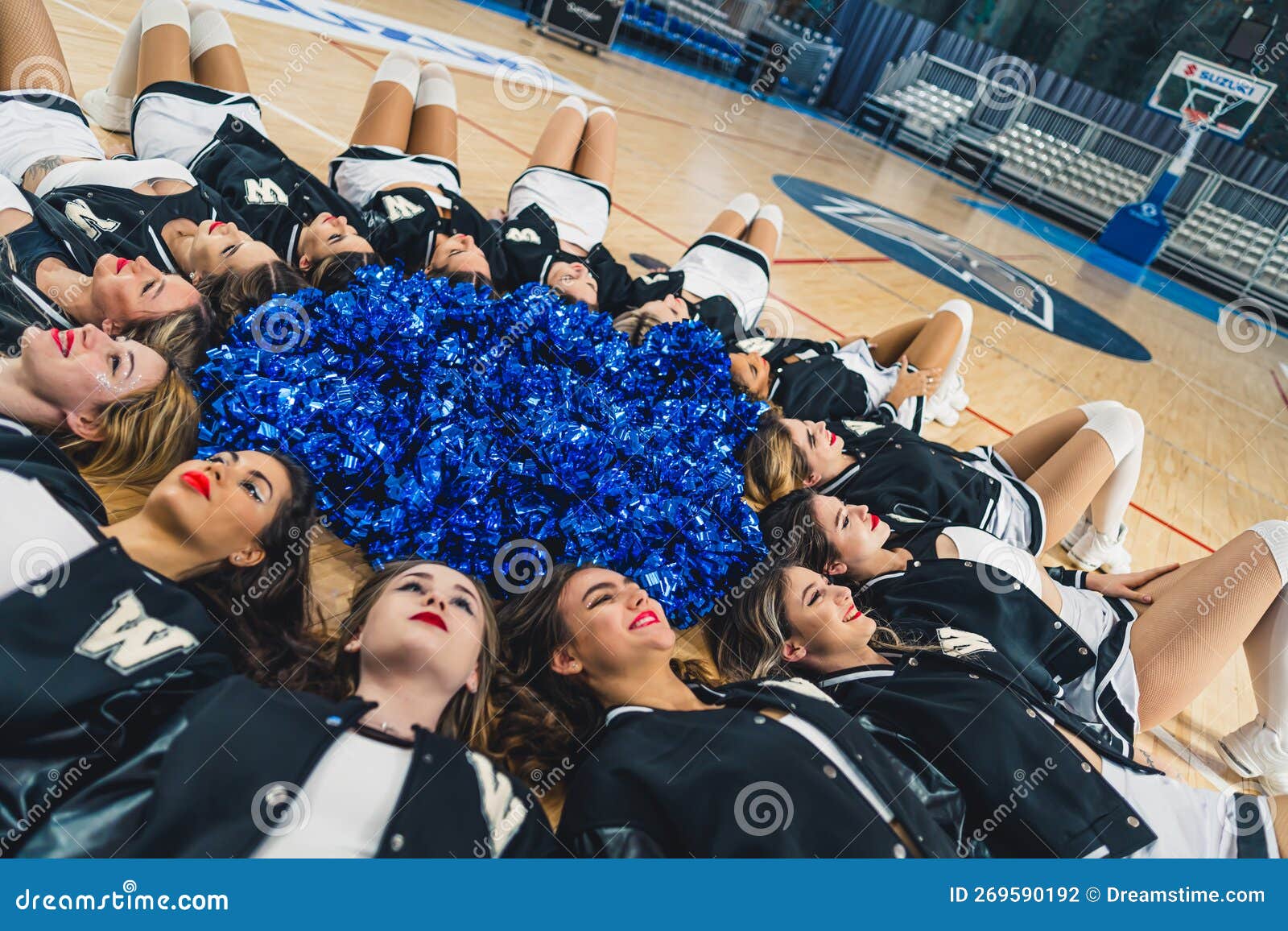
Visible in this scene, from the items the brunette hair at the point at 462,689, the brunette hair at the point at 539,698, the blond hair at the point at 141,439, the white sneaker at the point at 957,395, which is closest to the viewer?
the brunette hair at the point at 462,689

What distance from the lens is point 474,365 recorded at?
1.97m

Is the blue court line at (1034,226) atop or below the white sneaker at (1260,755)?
atop

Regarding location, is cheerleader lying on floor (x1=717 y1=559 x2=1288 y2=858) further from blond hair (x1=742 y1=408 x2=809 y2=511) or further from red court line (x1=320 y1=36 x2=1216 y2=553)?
red court line (x1=320 y1=36 x2=1216 y2=553)

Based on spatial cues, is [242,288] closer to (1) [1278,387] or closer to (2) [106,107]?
(2) [106,107]

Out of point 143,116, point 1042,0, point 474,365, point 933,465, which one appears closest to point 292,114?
point 143,116

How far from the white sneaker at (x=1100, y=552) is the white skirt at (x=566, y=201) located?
2322 mm

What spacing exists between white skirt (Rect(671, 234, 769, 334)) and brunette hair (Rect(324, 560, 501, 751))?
2.19m

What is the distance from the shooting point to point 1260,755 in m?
1.88

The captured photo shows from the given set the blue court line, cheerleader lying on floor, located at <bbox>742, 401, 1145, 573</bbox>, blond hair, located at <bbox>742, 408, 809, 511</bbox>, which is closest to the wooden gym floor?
cheerleader lying on floor, located at <bbox>742, 401, 1145, 573</bbox>

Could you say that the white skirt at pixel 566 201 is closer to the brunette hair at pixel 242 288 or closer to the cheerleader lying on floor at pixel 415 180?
the cheerleader lying on floor at pixel 415 180

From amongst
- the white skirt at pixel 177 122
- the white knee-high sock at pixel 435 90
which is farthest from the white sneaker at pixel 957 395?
the white skirt at pixel 177 122

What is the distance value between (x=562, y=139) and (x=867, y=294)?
7.25 feet

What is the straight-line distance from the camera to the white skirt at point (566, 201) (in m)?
3.23

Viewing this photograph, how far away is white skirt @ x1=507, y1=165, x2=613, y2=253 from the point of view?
127 inches
